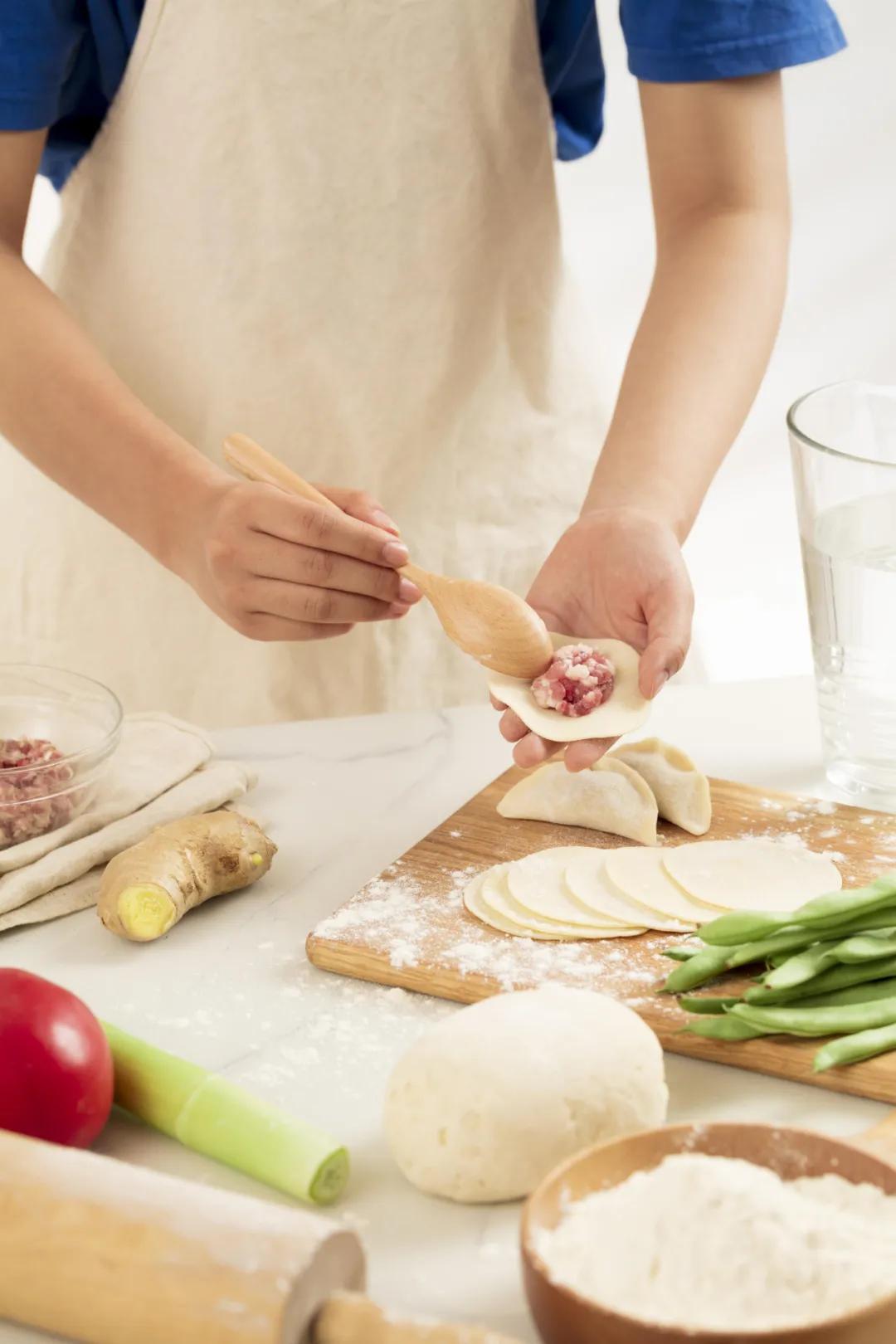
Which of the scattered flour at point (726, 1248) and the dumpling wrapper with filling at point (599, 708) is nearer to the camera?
the scattered flour at point (726, 1248)

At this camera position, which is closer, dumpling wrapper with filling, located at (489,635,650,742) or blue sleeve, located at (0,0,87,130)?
dumpling wrapper with filling, located at (489,635,650,742)

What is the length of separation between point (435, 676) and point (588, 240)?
5.56 feet

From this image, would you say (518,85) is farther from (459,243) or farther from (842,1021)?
(842,1021)

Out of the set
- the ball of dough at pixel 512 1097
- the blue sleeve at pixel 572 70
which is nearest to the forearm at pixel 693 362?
the blue sleeve at pixel 572 70

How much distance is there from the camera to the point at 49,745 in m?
1.73

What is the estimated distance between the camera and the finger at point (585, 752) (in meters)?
1.66

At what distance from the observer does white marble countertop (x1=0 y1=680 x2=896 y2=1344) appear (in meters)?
1.14

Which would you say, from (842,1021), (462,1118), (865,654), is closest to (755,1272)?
(462,1118)

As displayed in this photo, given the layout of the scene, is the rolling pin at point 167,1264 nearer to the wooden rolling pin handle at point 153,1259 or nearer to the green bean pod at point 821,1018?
the wooden rolling pin handle at point 153,1259

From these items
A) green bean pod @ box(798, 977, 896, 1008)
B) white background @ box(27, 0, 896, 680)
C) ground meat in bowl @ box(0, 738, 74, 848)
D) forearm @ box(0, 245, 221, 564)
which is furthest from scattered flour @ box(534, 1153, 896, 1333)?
white background @ box(27, 0, 896, 680)

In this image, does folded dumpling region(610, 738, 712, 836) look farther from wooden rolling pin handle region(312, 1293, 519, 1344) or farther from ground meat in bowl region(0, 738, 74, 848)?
wooden rolling pin handle region(312, 1293, 519, 1344)

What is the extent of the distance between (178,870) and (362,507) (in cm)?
48

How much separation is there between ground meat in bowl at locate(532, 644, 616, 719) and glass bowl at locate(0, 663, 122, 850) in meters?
0.49

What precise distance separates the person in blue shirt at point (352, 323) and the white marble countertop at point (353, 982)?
0.22 metres
